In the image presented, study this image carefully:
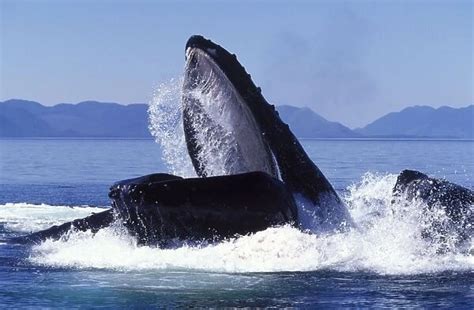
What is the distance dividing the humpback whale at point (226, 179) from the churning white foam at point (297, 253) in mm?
202

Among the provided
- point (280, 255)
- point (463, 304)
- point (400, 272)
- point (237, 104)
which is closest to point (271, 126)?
point (237, 104)

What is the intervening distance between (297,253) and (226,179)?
1.81m

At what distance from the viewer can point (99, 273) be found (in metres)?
13.8

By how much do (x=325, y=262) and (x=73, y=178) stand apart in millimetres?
36303

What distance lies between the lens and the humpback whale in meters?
13.3

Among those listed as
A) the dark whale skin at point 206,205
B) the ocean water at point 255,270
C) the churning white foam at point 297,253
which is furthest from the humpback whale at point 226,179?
the ocean water at point 255,270

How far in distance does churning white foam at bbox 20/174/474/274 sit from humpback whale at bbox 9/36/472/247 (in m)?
0.20

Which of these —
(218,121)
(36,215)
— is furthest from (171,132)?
(36,215)

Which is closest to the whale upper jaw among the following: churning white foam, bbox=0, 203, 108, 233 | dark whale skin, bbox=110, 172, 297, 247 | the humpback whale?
the humpback whale

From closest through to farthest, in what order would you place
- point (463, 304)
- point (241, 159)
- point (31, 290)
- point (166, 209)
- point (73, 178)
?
point (463, 304) < point (31, 290) < point (166, 209) < point (241, 159) < point (73, 178)

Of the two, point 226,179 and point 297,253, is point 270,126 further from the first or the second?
point 297,253

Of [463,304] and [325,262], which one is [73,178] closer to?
[325,262]

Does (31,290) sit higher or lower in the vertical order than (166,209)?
lower

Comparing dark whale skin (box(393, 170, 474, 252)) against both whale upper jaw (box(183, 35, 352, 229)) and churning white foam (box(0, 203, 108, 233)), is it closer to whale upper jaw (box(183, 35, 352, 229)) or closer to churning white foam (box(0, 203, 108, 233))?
whale upper jaw (box(183, 35, 352, 229))
